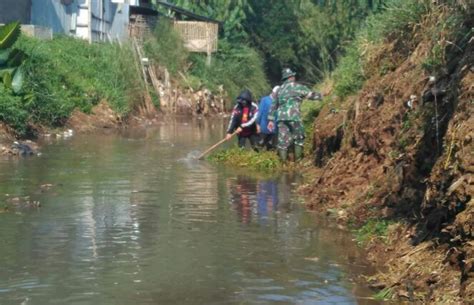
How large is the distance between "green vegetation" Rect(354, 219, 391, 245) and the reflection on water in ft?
0.69

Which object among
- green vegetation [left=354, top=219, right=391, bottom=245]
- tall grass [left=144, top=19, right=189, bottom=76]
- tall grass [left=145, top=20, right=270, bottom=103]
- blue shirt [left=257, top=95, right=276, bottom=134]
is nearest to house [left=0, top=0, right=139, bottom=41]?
tall grass [left=144, top=19, right=189, bottom=76]

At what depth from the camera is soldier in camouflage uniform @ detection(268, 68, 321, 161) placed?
59.1 feet

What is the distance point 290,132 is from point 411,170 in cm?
731

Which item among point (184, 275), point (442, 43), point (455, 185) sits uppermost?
point (442, 43)

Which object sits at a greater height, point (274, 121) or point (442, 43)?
point (442, 43)

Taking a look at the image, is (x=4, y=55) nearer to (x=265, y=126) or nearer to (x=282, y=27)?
(x=265, y=126)

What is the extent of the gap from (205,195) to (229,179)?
84.9 inches

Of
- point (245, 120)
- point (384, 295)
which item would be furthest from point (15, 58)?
point (384, 295)

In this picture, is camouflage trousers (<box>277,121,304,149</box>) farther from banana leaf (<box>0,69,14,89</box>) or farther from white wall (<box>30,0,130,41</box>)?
white wall (<box>30,0,130,41</box>)

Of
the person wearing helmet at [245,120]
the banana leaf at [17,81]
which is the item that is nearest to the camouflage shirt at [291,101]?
the person wearing helmet at [245,120]

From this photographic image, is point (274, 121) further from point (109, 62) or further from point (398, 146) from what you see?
point (109, 62)

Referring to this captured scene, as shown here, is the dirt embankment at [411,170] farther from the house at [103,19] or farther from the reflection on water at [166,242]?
the house at [103,19]

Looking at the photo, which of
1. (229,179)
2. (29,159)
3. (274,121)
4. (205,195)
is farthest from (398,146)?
(29,159)

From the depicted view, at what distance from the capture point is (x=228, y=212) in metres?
13.3
